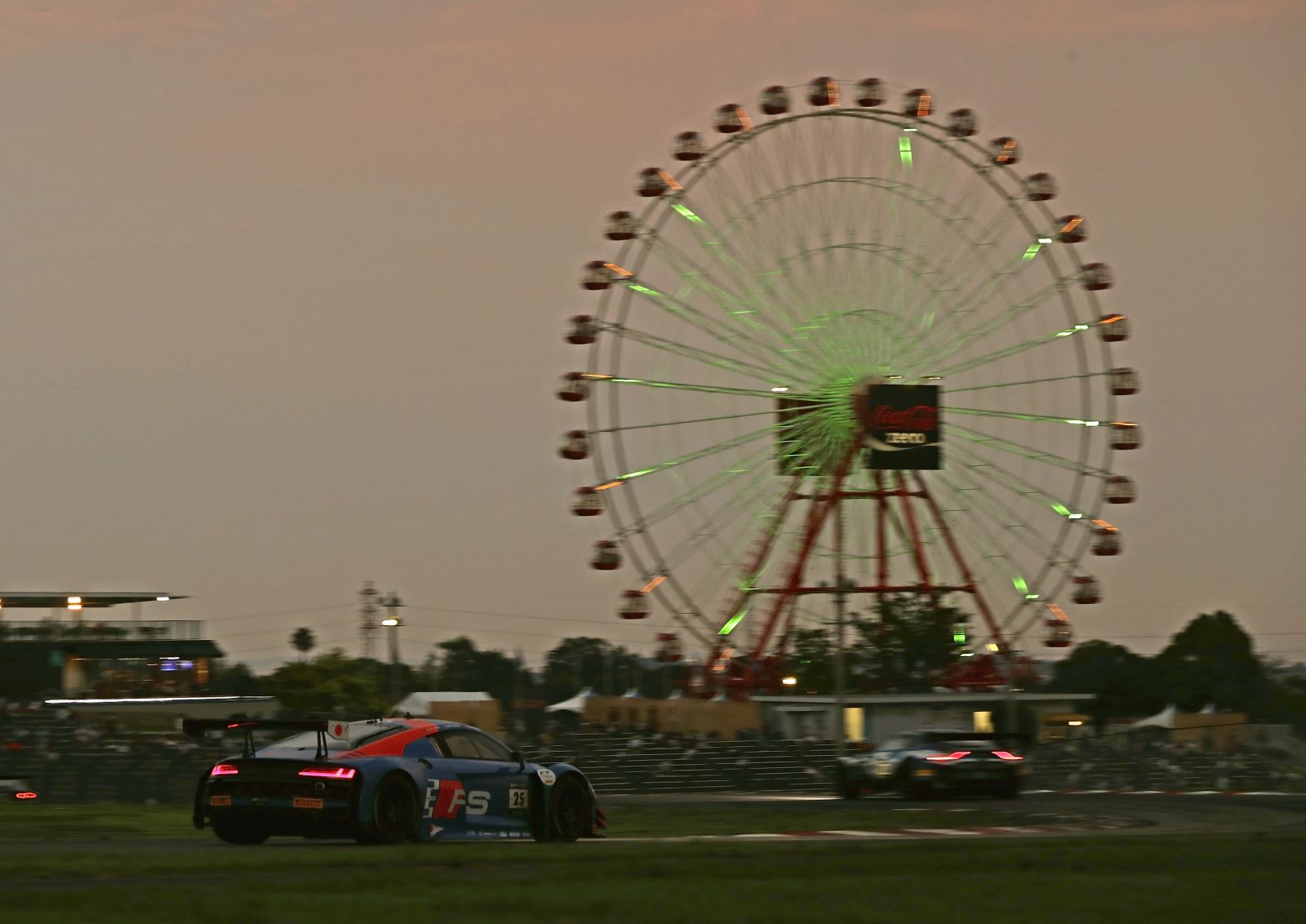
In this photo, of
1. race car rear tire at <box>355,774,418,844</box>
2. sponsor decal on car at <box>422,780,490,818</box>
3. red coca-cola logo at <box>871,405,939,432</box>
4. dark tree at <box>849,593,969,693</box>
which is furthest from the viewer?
dark tree at <box>849,593,969,693</box>

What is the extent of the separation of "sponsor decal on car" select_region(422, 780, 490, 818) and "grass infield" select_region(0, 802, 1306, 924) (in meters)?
0.50

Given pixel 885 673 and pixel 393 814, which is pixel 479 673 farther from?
pixel 393 814

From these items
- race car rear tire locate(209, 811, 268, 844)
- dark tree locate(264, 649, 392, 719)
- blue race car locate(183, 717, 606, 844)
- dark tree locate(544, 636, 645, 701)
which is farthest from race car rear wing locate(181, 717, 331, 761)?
dark tree locate(544, 636, 645, 701)

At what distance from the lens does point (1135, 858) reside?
1259 cm

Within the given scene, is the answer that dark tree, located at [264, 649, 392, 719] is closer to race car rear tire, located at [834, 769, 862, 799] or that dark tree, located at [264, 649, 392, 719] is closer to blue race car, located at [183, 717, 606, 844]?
race car rear tire, located at [834, 769, 862, 799]

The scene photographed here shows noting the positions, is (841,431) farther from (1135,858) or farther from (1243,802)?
(1135,858)

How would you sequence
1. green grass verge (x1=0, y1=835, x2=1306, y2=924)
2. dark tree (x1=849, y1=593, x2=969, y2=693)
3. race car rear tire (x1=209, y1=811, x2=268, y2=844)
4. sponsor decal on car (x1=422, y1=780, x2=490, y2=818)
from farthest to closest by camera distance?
dark tree (x1=849, y1=593, x2=969, y2=693), sponsor decal on car (x1=422, y1=780, x2=490, y2=818), race car rear tire (x1=209, y1=811, x2=268, y2=844), green grass verge (x1=0, y1=835, x2=1306, y2=924)

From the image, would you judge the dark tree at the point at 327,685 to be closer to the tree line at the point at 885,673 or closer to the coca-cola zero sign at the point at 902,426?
the tree line at the point at 885,673

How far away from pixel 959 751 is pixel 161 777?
12546mm

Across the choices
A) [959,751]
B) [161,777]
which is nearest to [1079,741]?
[959,751]

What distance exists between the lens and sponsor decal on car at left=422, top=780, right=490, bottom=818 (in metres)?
14.9

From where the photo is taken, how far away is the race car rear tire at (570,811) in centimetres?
1562

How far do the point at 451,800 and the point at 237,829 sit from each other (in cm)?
159

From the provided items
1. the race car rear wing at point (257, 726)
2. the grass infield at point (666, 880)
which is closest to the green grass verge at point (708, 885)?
the grass infield at point (666, 880)
